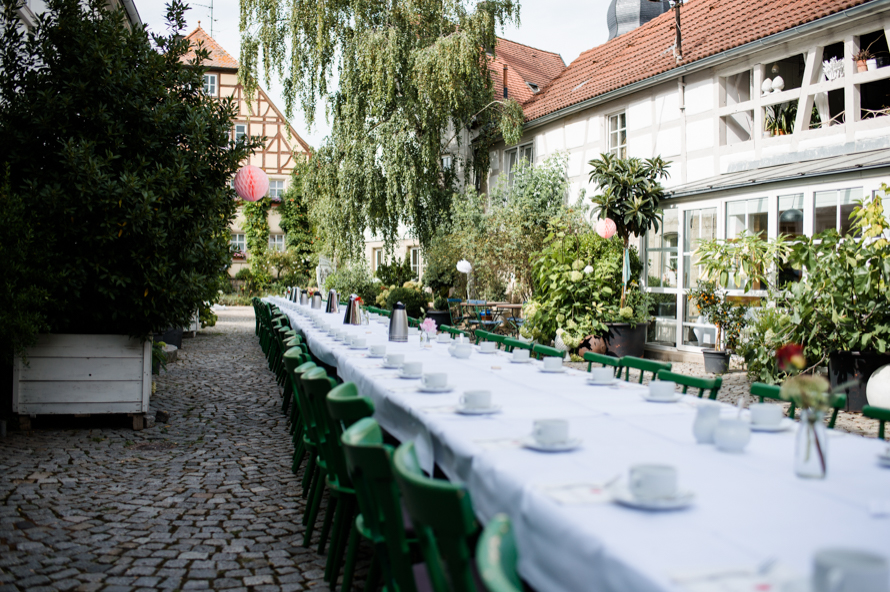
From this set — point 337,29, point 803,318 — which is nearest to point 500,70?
point 337,29

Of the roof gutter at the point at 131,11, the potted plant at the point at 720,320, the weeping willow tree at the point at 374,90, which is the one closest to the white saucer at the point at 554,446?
the potted plant at the point at 720,320

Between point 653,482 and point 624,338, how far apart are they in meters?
8.91

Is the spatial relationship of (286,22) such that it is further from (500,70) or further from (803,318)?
(803,318)

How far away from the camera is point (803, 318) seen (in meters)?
6.83

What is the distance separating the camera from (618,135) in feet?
40.7

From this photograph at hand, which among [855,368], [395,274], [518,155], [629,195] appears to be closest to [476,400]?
[855,368]

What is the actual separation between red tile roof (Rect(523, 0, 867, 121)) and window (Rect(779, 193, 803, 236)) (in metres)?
2.25

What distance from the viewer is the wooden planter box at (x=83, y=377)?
5223 millimetres

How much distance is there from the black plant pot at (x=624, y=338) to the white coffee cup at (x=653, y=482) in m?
8.79

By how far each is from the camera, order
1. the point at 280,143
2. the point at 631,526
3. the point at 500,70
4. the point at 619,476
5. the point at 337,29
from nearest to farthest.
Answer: the point at 631,526 → the point at 619,476 → the point at 337,29 → the point at 500,70 → the point at 280,143

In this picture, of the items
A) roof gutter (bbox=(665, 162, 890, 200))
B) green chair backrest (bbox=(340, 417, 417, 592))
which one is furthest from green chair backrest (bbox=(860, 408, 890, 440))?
roof gutter (bbox=(665, 162, 890, 200))

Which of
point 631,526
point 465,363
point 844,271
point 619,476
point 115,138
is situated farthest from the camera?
point 844,271

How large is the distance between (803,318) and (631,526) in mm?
6263

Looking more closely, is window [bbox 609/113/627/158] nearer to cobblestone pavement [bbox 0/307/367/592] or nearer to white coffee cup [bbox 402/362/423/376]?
cobblestone pavement [bbox 0/307/367/592]
